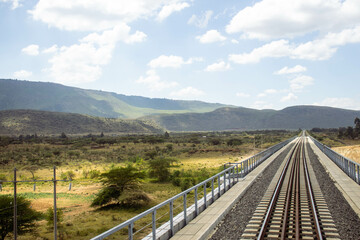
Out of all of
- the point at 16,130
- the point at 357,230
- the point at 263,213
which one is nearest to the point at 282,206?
the point at 263,213

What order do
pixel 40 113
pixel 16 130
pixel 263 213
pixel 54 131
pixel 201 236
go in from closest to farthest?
1. pixel 201 236
2. pixel 263 213
3. pixel 16 130
4. pixel 54 131
5. pixel 40 113

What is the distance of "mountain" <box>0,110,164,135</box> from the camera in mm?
127325

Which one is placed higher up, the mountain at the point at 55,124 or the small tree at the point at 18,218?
the mountain at the point at 55,124

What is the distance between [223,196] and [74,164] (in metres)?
33.3

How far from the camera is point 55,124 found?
475ft

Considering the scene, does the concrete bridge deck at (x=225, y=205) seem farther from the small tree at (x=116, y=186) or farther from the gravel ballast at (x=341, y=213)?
the small tree at (x=116, y=186)

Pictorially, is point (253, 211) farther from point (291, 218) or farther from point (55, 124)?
point (55, 124)

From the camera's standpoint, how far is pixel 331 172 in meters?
24.5

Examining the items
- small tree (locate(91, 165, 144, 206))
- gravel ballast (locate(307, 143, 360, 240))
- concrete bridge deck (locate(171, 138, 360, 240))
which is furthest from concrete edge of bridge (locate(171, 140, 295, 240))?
small tree (locate(91, 165, 144, 206))

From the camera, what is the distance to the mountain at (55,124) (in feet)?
418

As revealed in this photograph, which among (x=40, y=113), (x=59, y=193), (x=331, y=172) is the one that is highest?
(x=40, y=113)

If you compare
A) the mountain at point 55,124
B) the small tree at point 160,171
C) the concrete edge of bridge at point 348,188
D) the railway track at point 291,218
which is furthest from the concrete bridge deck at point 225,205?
the mountain at point 55,124

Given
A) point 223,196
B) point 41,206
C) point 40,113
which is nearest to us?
point 223,196

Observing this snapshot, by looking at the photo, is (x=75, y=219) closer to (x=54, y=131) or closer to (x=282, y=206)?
(x=282, y=206)
